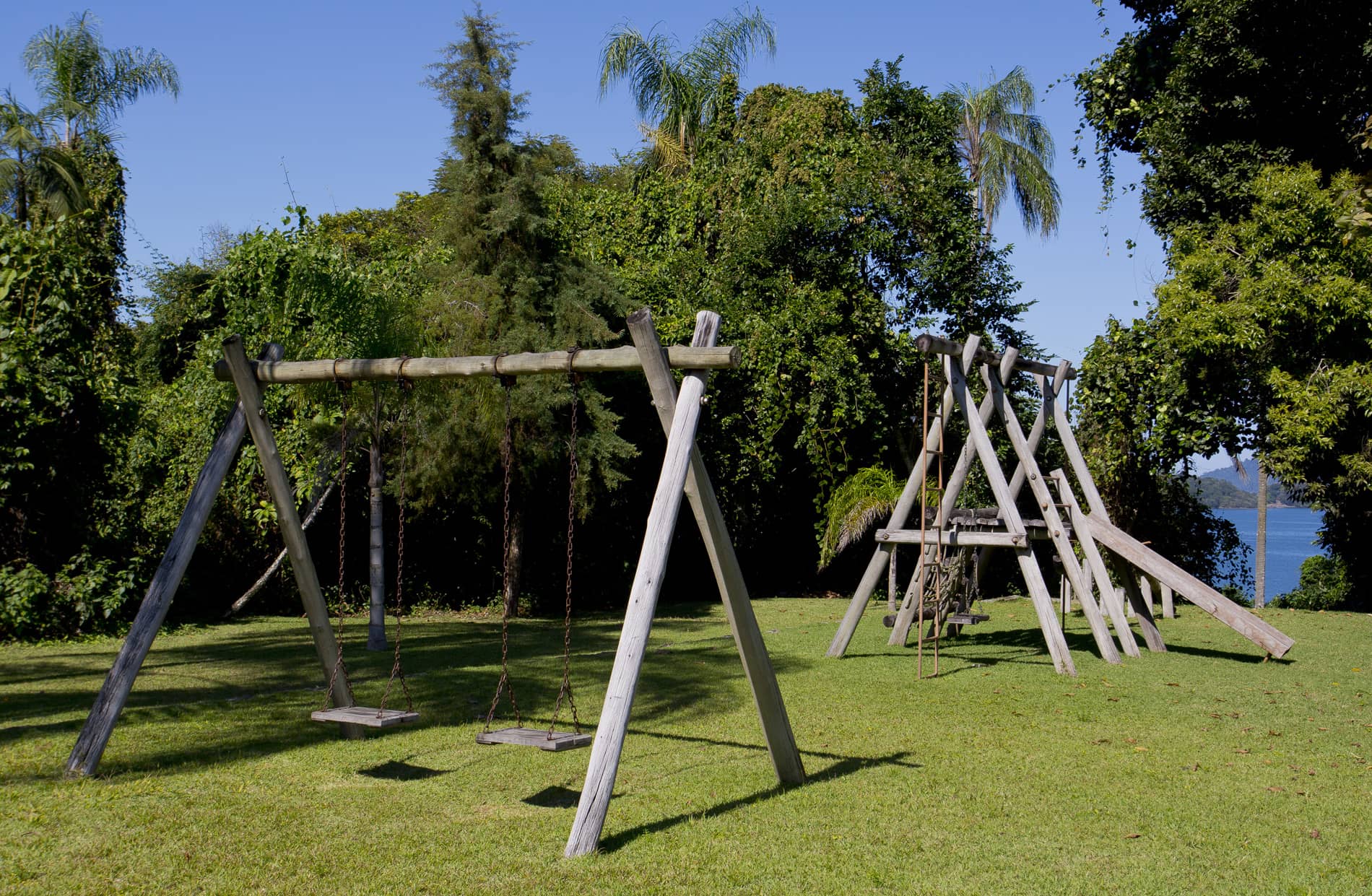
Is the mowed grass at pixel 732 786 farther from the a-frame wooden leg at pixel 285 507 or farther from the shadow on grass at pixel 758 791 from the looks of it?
the a-frame wooden leg at pixel 285 507

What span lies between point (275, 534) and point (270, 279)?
4626mm

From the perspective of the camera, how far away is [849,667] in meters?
11.3

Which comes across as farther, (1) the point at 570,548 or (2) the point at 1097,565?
(2) the point at 1097,565

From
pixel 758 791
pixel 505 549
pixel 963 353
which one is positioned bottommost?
pixel 758 791

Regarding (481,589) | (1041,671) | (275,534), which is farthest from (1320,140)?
(275,534)

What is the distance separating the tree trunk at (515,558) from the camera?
17891 millimetres

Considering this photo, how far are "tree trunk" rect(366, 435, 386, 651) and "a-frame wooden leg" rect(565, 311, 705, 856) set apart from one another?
764 cm

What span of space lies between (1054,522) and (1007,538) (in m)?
0.98

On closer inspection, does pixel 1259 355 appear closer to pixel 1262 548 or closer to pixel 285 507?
pixel 1262 548

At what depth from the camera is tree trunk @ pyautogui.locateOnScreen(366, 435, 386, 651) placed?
13.0 meters

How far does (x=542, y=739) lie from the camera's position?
229 inches

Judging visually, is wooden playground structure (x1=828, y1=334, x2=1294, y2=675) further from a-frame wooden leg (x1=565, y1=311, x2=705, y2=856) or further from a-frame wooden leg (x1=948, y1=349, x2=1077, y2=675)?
a-frame wooden leg (x1=565, y1=311, x2=705, y2=856)

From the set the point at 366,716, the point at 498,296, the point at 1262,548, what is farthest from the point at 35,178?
the point at 1262,548

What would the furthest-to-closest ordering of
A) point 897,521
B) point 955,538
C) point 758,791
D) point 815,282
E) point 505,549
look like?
point 815,282
point 505,549
point 897,521
point 955,538
point 758,791
